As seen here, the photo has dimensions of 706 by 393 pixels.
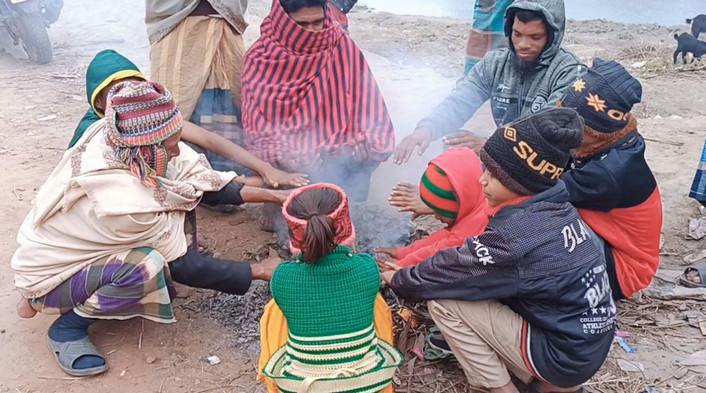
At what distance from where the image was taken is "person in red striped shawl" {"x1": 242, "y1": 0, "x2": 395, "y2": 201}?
3537 millimetres

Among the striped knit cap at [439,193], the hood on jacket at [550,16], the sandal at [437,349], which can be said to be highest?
the hood on jacket at [550,16]

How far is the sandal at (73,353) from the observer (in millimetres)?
2545

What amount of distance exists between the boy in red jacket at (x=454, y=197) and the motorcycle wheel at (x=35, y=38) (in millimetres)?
6652

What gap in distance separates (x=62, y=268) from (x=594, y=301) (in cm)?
217

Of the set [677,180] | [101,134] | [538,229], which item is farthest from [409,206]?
[677,180]

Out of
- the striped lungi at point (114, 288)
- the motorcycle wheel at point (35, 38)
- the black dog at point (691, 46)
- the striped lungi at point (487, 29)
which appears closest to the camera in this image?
the striped lungi at point (114, 288)

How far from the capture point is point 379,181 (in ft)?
14.4

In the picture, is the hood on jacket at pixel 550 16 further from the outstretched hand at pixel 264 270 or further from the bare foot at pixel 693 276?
the outstretched hand at pixel 264 270

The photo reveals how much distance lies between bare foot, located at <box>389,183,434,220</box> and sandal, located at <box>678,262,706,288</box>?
1525 millimetres

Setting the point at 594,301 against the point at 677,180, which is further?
the point at 677,180

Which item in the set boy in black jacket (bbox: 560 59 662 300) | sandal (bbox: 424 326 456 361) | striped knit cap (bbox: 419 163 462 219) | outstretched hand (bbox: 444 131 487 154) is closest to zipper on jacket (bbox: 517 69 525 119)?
outstretched hand (bbox: 444 131 487 154)

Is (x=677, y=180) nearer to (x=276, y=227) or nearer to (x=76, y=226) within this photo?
(x=276, y=227)

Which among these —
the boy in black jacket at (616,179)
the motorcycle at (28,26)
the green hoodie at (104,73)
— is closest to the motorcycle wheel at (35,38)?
the motorcycle at (28,26)

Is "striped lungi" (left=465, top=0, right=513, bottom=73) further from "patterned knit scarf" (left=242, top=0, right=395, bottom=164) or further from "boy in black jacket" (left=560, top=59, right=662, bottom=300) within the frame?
"boy in black jacket" (left=560, top=59, right=662, bottom=300)
